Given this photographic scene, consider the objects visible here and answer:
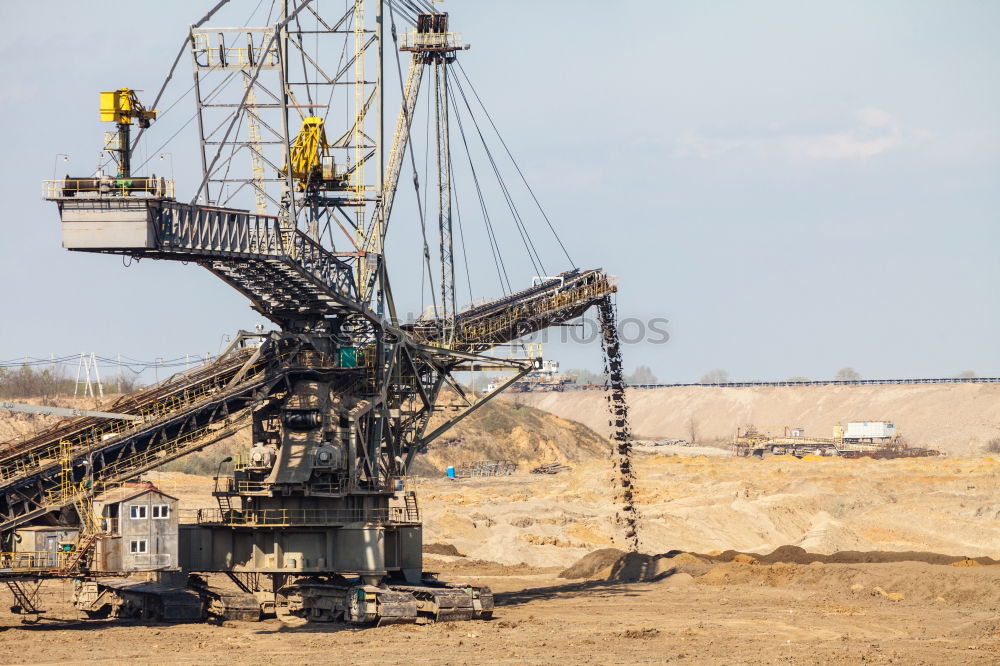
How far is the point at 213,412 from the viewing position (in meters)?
43.9

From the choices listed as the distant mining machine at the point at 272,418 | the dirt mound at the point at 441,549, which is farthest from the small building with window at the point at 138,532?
the dirt mound at the point at 441,549

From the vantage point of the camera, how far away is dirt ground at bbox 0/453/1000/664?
37594 mm

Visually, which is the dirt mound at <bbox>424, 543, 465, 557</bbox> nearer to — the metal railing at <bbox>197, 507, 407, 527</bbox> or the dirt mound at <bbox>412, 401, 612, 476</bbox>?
the metal railing at <bbox>197, 507, 407, 527</bbox>

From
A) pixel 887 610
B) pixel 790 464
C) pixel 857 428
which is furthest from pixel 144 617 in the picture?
pixel 857 428

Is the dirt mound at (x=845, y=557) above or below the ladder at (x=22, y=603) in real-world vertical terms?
below

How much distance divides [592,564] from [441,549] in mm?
12003

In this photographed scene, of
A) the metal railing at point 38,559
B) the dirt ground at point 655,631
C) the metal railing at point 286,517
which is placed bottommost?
the dirt ground at point 655,631

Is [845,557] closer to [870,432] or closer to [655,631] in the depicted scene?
[655,631]

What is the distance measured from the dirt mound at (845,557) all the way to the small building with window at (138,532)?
1075 inches

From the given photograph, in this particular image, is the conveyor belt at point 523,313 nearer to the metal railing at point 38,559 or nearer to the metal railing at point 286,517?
the metal railing at point 286,517

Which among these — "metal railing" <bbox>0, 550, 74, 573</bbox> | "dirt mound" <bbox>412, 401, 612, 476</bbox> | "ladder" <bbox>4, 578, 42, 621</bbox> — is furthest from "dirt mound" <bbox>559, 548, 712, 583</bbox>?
"dirt mound" <bbox>412, 401, 612, 476</bbox>

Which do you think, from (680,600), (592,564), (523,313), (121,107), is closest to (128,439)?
(121,107)

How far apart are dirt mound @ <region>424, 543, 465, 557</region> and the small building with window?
90.1 feet

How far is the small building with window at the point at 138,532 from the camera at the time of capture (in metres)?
40.0
